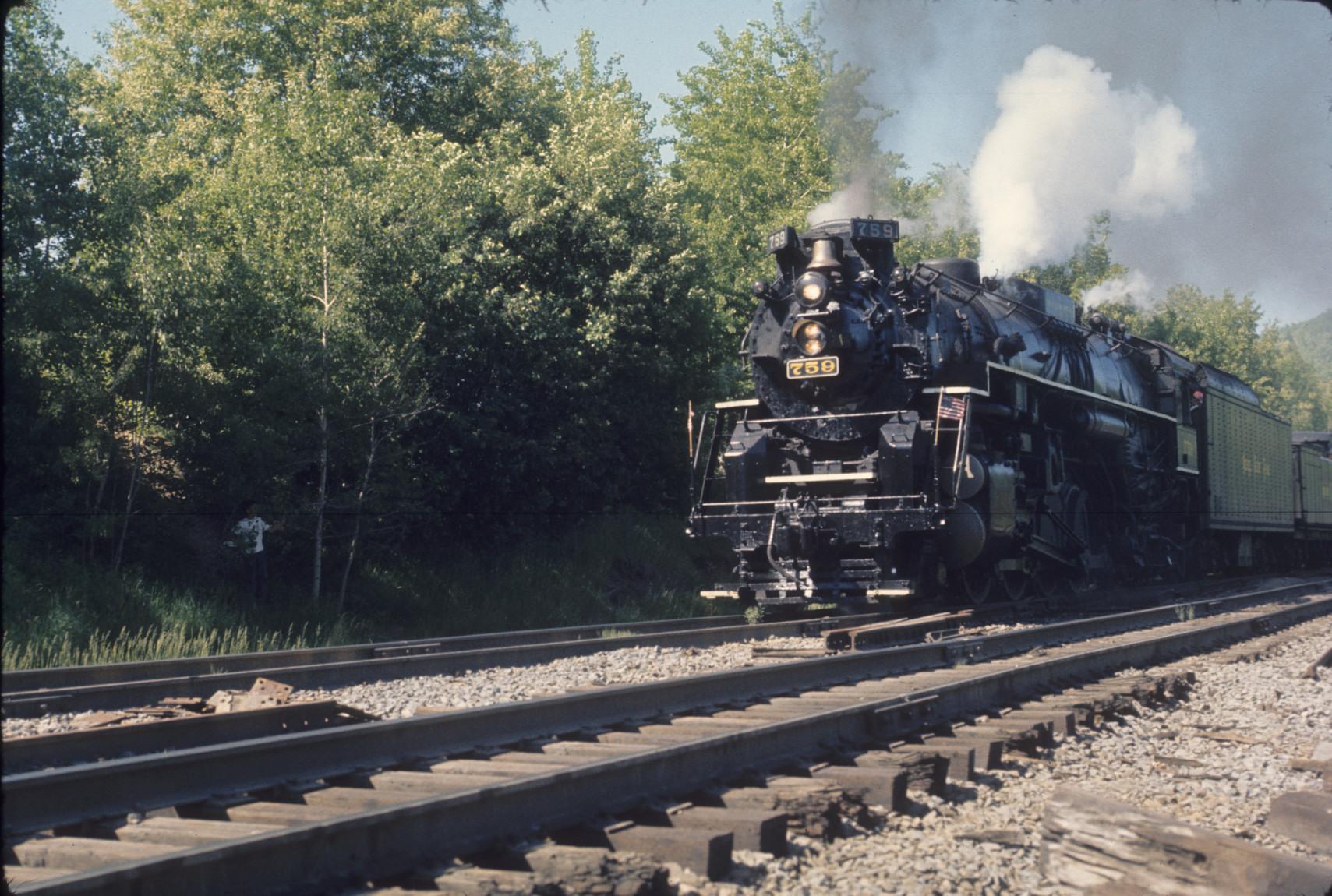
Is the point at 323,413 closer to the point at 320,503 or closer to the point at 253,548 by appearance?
the point at 320,503

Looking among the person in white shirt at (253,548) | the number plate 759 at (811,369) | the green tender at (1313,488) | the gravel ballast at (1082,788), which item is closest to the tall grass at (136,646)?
the person in white shirt at (253,548)

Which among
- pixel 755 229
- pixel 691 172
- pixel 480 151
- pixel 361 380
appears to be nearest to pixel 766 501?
pixel 361 380

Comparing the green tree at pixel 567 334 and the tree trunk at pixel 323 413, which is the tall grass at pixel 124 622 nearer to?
the tree trunk at pixel 323 413

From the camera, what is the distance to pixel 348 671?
8594mm

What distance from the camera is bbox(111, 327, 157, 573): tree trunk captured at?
40.5ft

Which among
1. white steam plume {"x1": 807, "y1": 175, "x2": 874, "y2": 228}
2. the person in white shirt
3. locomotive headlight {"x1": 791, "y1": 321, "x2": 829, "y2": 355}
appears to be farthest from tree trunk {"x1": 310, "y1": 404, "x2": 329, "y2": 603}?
white steam plume {"x1": 807, "y1": 175, "x2": 874, "y2": 228}

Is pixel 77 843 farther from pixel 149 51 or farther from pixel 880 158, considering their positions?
pixel 149 51

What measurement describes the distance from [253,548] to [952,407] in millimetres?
8104

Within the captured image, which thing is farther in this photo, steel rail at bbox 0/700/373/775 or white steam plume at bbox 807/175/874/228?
white steam plume at bbox 807/175/874/228

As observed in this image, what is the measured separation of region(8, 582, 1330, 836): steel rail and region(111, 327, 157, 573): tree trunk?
811 cm

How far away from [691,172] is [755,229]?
13.7ft

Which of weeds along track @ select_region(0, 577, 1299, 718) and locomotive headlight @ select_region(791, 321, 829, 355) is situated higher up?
→ locomotive headlight @ select_region(791, 321, 829, 355)

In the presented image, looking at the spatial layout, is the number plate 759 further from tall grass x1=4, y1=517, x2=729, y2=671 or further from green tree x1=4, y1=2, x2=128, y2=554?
green tree x1=4, y1=2, x2=128, y2=554

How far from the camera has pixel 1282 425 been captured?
80.0 feet
